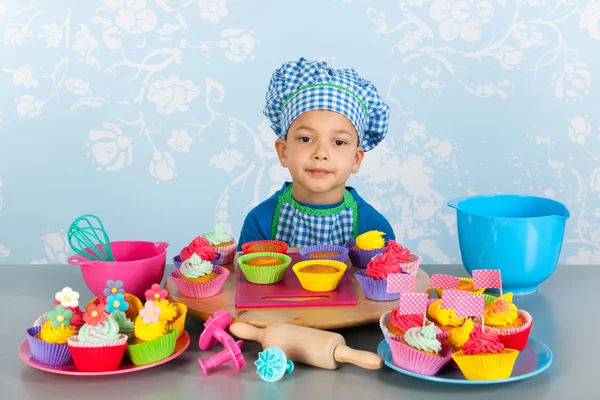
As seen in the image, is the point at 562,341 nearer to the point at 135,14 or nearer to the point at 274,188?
the point at 274,188

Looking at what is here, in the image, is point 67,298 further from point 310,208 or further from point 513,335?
point 310,208

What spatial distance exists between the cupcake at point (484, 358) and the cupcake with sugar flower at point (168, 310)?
18.2 inches

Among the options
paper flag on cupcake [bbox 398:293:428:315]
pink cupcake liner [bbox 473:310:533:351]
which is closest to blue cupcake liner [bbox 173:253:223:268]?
paper flag on cupcake [bbox 398:293:428:315]

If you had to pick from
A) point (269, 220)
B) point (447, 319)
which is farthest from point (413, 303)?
point (269, 220)

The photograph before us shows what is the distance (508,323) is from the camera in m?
1.25

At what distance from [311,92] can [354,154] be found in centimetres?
20

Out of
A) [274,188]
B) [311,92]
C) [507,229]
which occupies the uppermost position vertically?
[311,92]

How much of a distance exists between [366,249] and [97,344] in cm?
68

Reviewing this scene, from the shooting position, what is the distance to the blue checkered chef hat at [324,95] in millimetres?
1801

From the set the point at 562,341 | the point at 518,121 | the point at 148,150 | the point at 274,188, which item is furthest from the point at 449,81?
the point at 562,341

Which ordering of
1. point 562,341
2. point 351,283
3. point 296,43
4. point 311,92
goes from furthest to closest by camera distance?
point 296,43, point 311,92, point 351,283, point 562,341

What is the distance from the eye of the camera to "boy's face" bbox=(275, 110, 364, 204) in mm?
1806

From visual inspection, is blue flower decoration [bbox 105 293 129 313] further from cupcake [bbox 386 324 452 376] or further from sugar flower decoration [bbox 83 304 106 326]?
cupcake [bbox 386 324 452 376]

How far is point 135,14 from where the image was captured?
11.2ft
